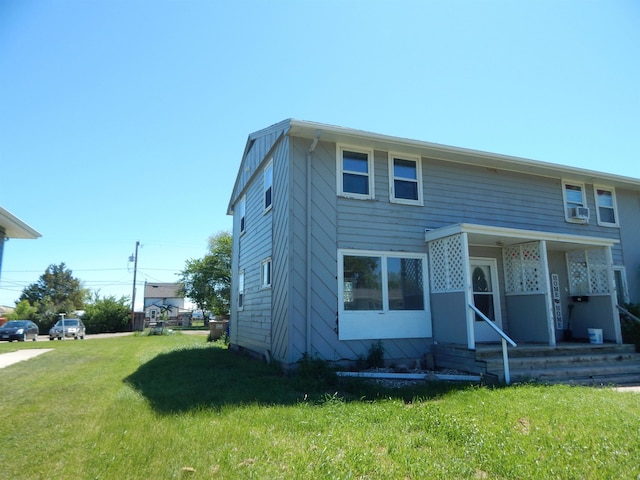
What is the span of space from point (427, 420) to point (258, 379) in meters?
3.61

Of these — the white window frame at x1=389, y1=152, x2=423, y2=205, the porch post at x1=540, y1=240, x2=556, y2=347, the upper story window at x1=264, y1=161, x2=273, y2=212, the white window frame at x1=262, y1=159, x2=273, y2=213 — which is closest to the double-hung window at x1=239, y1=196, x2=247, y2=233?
the white window frame at x1=262, y1=159, x2=273, y2=213

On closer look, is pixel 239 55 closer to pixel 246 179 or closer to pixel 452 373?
pixel 246 179

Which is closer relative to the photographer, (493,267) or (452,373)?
(452,373)

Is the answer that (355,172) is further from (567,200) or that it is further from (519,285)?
(567,200)

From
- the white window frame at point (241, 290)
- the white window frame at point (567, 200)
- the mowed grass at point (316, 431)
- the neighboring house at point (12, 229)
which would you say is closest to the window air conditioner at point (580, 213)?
the white window frame at point (567, 200)

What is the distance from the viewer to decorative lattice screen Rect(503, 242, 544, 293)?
9.54 meters

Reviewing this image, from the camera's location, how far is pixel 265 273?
10.1 metres

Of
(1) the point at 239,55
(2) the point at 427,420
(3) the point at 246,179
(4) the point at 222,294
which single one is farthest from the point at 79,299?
(2) the point at 427,420

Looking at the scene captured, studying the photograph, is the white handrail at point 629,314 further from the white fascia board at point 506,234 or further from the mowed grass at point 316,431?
the mowed grass at point 316,431

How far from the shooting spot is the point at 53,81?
29.6 ft

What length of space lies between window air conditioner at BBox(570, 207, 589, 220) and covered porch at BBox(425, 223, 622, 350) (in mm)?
1094

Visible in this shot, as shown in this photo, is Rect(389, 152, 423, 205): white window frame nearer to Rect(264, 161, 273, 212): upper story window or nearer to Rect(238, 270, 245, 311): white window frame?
Rect(264, 161, 273, 212): upper story window

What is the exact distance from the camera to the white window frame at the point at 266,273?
31.3ft

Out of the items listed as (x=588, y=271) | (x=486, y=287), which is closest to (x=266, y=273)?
(x=486, y=287)
